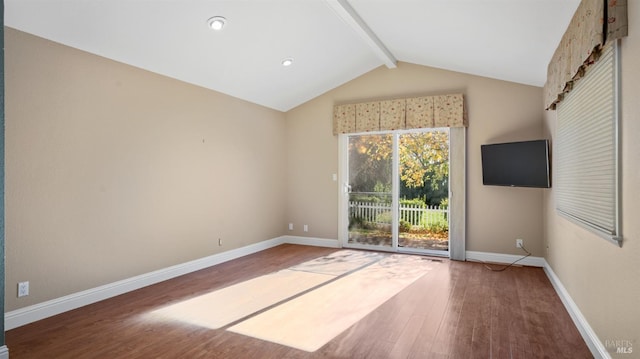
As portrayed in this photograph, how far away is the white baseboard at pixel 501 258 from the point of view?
4.84m

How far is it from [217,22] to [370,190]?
369 centimetres

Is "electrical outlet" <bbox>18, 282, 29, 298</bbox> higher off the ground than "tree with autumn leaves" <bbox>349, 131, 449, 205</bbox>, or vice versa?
"tree with autumn leaves" <bbox>349, 131, 449, 205</bbox>

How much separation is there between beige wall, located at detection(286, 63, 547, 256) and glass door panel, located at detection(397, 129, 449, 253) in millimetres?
→ 400

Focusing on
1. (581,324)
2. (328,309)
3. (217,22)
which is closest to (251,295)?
(328,309)

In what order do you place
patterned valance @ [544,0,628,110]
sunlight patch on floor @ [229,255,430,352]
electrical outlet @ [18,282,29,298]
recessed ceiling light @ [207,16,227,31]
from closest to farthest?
patterned valance @ [544,0,628,110] < sunlight patch on floor @ [229,255,430,352] < electrical outlet @ [18,282,29,298] < recessed ceiling light @ [207,16,227,31]

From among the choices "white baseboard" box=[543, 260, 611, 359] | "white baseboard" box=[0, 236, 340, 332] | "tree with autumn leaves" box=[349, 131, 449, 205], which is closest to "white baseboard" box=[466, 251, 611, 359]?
"white baseboard" box=[543, 260, 611, 359]

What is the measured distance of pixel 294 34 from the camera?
4215mm

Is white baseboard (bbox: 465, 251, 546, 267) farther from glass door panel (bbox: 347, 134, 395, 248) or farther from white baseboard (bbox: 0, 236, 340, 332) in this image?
white baseboard (bbox: 0, 236, 340, 332)

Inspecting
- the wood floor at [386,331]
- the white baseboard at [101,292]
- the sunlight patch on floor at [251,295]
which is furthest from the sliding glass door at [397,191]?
the white baseboard at [101,292]

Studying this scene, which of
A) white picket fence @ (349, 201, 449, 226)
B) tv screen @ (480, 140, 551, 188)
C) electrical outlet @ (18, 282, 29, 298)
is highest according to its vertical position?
tv screen @ (480, 140, 551, 188)

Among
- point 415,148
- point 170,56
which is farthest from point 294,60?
point 415,148

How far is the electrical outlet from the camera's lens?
2950 millimetres

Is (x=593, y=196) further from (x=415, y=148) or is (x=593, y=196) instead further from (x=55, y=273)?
(x=55, y=273)

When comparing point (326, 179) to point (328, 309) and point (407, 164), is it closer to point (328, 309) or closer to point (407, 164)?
point (407, 164)
